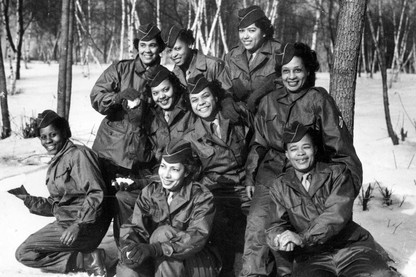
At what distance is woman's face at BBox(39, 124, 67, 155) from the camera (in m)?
4.20

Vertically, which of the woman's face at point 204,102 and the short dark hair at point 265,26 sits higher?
the short dark hair at point 265,26

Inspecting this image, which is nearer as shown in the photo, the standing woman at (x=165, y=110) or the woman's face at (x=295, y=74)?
the woman's face at (x=295, y=74)

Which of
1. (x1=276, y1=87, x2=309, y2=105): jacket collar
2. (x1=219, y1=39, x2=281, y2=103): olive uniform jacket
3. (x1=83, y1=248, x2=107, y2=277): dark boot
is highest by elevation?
(x1=219, y1=39, x2=281, y2=103): olive uniform jacket

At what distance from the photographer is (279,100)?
3822mm

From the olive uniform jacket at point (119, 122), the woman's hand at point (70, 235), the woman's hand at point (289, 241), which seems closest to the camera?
the woman's hand at point (289, 241)

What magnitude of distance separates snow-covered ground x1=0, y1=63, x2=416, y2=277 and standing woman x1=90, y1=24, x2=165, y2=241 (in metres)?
1.03

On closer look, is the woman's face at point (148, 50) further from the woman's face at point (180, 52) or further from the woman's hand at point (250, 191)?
the woman's hand at point (250, 191)

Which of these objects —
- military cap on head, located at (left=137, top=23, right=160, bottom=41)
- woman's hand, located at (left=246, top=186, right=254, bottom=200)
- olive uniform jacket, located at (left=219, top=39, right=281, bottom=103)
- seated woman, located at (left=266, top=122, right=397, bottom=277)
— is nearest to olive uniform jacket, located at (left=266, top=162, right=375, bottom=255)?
seated woman, located at (left=266, top=122, right=397, bottom=277)

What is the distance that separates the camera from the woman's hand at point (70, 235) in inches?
156

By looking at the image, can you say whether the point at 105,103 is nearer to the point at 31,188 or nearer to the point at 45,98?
the point at 31,188

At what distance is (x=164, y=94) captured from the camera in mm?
4281

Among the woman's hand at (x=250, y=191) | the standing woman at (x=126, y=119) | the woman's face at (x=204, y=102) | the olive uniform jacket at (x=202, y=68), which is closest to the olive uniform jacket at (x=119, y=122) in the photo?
the standing woman at (x=126, y=119)

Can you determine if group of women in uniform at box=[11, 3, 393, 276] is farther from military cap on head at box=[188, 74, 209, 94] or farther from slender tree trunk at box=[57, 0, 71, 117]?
slender tree trunk at box=[57, 0, 71, 117]

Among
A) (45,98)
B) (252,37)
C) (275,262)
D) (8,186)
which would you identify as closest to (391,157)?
(252,37)
